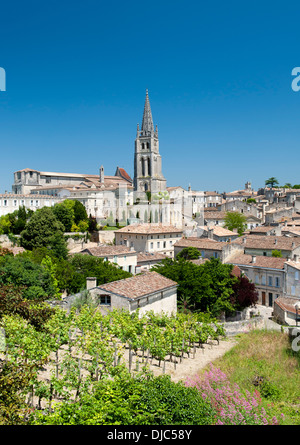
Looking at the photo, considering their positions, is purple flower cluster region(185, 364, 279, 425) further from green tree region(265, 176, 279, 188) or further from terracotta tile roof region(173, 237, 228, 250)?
green tree region(265, 176, 279, 188)

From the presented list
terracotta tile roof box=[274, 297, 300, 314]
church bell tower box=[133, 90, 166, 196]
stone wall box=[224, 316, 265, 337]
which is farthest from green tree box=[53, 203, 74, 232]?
church bell tower box=[133, 90, 166, 196]

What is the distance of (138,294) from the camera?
21.3m

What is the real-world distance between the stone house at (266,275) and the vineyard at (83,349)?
1360 centimetres

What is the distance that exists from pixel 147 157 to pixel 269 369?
8521cm

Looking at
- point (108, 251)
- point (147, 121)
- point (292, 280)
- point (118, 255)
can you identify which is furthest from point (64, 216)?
point (147, 121)

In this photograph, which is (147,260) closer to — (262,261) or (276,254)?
(262,261)

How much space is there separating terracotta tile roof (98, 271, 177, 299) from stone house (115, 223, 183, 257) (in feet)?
73.1

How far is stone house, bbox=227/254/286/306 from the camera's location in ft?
106

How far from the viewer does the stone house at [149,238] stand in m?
47.5

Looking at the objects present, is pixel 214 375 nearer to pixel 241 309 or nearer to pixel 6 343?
pixel 6 343

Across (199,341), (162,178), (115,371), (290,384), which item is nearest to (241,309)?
(199,341)

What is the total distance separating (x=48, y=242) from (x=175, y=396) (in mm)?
37343

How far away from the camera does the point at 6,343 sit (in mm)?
12742
